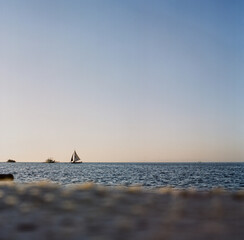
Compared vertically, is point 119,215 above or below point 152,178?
above

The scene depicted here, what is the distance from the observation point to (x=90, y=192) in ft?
28.2

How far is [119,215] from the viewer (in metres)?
6.50

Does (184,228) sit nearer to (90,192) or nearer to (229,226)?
(229,226)

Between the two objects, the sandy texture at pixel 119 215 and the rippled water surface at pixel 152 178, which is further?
the rippled water surface at pixel 152 178

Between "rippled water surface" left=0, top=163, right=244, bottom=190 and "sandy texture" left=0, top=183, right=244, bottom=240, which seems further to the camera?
"rippled water surface" left=0, top=163, right=244, bottom=190

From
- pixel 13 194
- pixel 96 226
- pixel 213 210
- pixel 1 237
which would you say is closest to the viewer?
pixel 1 237

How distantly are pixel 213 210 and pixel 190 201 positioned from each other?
3.24 feet

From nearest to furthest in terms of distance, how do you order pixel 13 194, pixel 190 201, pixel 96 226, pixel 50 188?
pixel 96 226
pixel 190 201
pixel 13 194
pixel 50 188

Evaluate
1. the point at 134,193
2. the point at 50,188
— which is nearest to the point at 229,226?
the point at 134,193

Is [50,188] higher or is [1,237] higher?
[50,188]

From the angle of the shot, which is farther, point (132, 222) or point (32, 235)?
point (132, 222)

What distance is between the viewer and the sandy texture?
5.44m

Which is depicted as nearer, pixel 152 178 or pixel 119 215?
pixel 119 215

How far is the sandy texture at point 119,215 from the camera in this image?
17.9 ft
